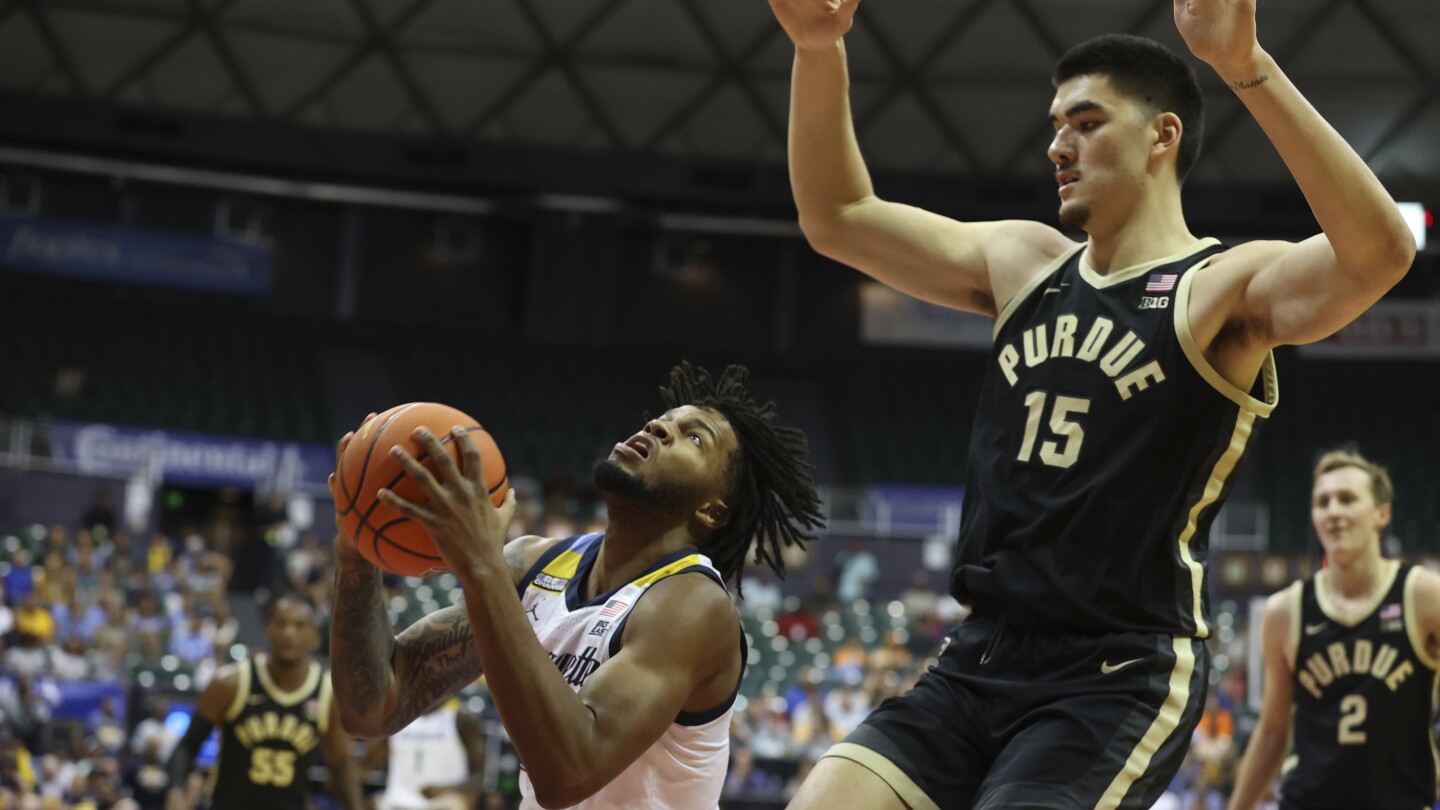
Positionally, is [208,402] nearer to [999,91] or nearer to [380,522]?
[999,91]

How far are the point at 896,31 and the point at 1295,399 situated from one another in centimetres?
883

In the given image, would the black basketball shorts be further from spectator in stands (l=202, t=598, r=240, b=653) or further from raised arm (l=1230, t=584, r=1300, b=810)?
spectator in stands (l=202, t=598, r=240, b=653)

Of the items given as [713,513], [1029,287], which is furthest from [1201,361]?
[713,513]

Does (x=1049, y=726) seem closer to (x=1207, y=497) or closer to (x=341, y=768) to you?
(x=1207, y=497)

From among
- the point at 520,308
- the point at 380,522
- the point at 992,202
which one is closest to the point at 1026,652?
the point at 380,522

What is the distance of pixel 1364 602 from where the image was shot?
555 centimetres

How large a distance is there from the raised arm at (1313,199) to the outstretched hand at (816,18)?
72cm

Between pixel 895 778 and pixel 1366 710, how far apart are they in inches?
127

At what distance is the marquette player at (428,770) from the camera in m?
9.12

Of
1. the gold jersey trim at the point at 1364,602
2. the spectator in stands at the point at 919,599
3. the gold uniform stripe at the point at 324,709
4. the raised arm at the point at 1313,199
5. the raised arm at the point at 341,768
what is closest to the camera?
the raised arm at the point at 1313,199

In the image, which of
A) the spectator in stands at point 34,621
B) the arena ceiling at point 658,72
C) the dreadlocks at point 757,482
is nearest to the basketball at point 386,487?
the dreadlocks at point 757,482

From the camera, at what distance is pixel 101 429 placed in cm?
1981

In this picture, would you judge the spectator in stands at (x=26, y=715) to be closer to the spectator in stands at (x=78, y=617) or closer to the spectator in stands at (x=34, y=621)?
the spectator in stands at (x=34, y=621)

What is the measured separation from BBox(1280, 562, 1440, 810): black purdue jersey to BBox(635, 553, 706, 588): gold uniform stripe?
3147mm
